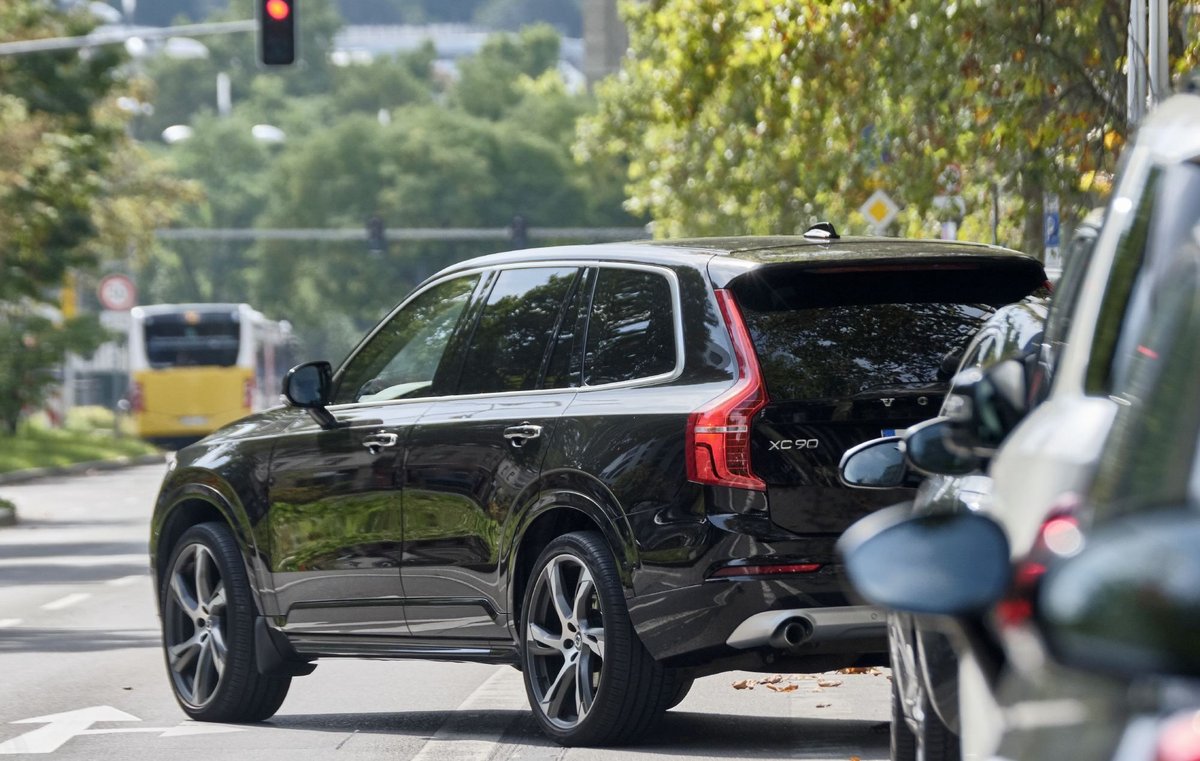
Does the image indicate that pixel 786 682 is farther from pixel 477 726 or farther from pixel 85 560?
pixel 85 560

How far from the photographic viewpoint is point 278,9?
2600 cm

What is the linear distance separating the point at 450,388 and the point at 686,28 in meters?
11.3

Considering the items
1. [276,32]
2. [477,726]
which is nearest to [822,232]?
[477,726]

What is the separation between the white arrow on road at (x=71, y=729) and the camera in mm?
8688

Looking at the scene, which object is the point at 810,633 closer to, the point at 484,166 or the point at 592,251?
the point at 592,251

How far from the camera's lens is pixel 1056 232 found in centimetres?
2072

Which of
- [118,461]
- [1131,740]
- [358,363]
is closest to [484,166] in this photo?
[118,461]

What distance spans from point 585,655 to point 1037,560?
208 inches

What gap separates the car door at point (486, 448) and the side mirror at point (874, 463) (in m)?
2.21

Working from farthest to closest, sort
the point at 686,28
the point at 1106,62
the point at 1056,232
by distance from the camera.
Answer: the point at 1056,232
the point at 686,28
the point at 1106,62

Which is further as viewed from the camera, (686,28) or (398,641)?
(686,28)

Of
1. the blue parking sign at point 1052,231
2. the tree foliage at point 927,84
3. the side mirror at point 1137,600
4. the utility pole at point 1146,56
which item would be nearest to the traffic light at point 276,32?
the tree foliage at point 927,84

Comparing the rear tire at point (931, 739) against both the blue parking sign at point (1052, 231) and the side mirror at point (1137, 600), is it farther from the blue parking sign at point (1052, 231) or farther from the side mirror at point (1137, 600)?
the blue parking sign at point (1052, 231)

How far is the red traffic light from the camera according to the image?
2594 cm
